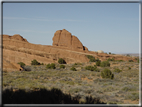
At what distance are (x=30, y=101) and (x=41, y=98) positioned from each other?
0.48 metres

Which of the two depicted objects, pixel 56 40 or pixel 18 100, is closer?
pixel 18 100

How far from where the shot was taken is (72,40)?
8431 centimetres

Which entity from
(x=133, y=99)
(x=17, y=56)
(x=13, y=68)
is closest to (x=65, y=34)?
(x=17, y=56)

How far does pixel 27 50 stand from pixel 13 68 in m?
35.5

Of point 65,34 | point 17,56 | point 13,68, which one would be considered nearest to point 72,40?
point 65,34

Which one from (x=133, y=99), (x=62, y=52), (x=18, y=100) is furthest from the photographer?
(x=62, y=52)

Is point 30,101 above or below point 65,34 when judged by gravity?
below

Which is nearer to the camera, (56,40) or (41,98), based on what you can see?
(41,98)

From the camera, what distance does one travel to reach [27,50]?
2060 inches

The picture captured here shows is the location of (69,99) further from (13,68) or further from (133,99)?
(13,68)

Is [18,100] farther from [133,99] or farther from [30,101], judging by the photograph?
[133,99]

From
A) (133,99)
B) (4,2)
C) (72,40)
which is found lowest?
(133,99)

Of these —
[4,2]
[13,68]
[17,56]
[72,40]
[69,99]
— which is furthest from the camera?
[72,40]

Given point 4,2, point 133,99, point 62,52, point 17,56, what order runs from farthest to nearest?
point 62,52
point 17,56
point 133,99
point 4,2
